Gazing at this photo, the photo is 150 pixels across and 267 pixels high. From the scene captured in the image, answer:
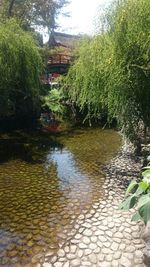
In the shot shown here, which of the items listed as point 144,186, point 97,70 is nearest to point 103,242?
point 144,186

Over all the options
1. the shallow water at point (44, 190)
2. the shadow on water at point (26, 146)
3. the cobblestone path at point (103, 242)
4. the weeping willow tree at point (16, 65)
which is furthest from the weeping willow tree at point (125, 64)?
the weeping willow tree at point (16, 65)

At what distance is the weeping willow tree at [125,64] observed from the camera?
25.1 feet

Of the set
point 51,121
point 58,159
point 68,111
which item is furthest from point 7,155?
point 68,111

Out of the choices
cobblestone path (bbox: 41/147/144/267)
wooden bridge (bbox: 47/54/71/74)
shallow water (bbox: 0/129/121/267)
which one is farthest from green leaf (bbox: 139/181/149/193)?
wooden bridge (bbox: 47/54/71/74)

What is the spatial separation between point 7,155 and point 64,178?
3.76 meters

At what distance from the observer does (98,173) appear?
934cm

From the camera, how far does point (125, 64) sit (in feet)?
26.7

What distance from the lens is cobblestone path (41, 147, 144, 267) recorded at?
495 cm

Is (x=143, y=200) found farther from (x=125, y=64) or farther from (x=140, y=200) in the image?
(x=125, y=64)

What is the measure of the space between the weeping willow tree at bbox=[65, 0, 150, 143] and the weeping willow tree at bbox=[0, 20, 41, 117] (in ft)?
18.3

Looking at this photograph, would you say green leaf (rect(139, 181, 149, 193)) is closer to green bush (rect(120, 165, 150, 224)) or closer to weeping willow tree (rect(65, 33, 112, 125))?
green bush (rect(120, 165, 150, 224))

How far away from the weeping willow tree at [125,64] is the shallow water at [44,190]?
224cm

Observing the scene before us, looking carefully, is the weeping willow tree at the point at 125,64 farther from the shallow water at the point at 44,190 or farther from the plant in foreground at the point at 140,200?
the plant in foreground at the point at 140,200

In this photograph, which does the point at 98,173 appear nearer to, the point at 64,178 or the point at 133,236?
the point at 64,178
